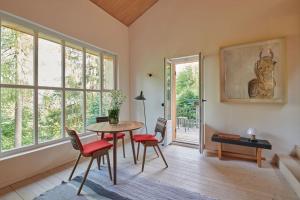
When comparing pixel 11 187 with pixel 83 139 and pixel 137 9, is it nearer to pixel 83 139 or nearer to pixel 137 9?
pixel 83 139

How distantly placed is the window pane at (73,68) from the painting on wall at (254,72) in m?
3.07

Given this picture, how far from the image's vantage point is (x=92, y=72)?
A: 12.8 feet

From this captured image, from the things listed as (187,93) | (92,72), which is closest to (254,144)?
(187,93)

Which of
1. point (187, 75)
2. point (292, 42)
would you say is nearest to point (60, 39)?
point (187, 75)

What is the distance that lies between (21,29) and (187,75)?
4445 mm

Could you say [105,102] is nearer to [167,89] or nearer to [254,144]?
[167,89]

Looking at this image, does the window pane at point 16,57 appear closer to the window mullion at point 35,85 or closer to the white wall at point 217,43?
the window mullion at point 35,85

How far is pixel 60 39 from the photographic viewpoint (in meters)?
3.19

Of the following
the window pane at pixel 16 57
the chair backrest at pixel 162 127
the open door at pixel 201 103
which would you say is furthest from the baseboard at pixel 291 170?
the window pane at pixel 16 57

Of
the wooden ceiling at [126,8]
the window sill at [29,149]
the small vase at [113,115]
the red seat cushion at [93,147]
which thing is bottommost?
the window sill at [29,149]

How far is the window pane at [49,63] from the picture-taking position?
9.53ft

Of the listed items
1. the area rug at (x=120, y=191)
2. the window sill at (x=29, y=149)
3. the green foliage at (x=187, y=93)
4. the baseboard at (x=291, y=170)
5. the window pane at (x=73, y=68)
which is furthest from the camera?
the green foliage at (x=187, y=93)

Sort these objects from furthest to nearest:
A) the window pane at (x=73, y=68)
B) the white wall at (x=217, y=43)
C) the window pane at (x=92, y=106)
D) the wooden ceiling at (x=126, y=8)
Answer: the wooden ceiling at (x=126, y=8)
the window pane at (x=92, y=106)
the window pane at (x=73, y=68)
the white wall at (x=217, y=43)

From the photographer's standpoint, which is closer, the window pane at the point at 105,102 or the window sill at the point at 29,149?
the window sill at the point at 29,149
